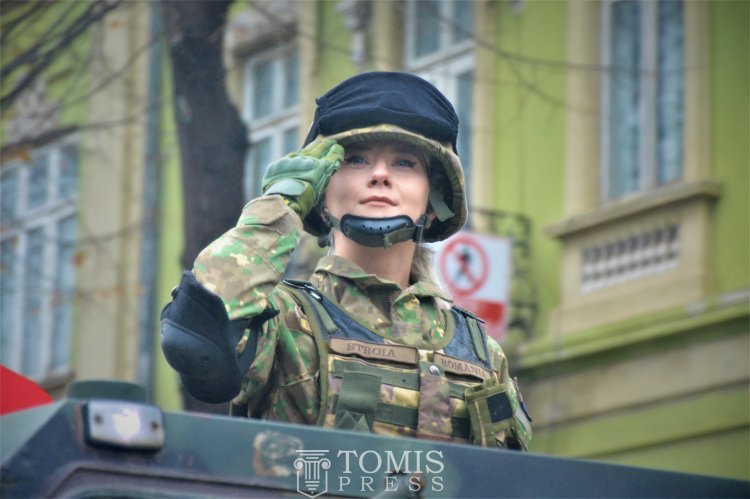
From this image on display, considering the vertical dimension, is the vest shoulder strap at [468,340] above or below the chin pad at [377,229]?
below

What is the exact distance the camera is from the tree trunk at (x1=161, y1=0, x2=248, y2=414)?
8.95m

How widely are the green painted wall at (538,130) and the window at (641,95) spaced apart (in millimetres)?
349

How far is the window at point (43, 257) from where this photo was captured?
60.2 feet

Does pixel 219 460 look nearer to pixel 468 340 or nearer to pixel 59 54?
pixel 468 340

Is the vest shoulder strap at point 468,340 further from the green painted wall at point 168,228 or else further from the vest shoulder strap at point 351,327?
the green painted wall at point 168,228

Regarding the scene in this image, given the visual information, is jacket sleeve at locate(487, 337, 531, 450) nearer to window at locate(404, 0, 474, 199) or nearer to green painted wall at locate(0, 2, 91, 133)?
green painted wall at locate(0, 2, 91, 133)

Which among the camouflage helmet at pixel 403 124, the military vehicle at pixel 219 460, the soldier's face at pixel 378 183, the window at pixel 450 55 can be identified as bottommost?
the military vehicle at pixel 219 460

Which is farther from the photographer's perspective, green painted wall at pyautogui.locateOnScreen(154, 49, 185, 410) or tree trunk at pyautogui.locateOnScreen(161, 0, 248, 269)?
green painted wall at pyautogui.locateOnScreen(154, 49, 185, 410)

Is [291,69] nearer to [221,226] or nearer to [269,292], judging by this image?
[221,226]

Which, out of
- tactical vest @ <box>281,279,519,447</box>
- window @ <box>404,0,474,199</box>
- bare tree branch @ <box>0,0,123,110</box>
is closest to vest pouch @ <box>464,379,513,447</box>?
tactical vest @ <box>281,279,519,447</box>

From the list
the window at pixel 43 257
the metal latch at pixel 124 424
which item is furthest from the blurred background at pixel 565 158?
the metal latch at pixel 124 424

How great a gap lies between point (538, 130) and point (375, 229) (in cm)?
1026

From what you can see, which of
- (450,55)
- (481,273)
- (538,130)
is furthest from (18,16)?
(450,55)

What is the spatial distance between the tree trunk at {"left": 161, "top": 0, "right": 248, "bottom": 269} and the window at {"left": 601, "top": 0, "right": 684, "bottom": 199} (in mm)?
4933
